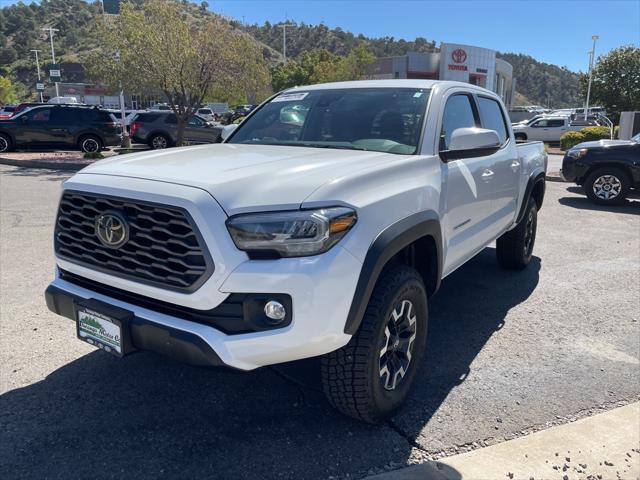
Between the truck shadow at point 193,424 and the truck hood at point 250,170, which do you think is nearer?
the truck hood at point 250,170

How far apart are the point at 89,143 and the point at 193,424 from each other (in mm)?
17393

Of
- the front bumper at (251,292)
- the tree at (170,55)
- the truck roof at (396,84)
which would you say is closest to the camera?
the front bumper at (251,292)

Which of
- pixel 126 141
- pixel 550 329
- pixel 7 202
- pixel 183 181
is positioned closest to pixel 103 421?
pixel 183 181

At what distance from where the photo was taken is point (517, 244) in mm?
5695

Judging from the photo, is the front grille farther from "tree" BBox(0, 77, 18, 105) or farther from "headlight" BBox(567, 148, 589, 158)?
"tree" BBox(0, 77, 18, 105)

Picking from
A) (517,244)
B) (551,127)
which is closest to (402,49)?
(551,127)

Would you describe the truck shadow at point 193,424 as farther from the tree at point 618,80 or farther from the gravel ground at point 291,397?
the tree at point 618,80

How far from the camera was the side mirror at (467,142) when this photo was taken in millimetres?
3387

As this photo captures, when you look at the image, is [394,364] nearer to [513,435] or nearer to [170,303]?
[513,435]

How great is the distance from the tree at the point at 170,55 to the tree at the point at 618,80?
26894 mm

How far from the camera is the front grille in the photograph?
239 cm

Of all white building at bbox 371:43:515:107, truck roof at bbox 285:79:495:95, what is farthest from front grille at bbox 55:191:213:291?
white building at bbox 371:43:515:107

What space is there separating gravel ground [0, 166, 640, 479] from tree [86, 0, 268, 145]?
11.5 m

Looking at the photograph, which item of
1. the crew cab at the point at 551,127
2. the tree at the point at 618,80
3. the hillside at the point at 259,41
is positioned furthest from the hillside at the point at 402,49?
the crew cab at the point at 551,127
